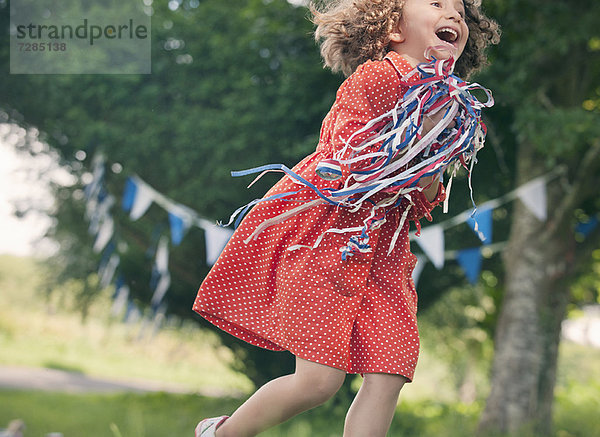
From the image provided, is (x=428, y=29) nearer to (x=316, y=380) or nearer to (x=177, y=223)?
(x=316, y=380)

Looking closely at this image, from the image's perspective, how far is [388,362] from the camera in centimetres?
171

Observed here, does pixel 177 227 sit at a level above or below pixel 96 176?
below

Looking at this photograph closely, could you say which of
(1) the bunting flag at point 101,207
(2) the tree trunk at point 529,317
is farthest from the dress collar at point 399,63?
(1) the bunting flag at point 101,207

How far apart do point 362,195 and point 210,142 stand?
402 centimetres

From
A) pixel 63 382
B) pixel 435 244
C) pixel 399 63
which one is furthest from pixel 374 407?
pixel 63 382

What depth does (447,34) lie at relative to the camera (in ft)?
6.33

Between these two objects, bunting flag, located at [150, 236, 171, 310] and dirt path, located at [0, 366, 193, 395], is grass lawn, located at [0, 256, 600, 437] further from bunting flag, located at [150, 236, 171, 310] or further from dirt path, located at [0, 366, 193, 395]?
dirt path, located at [0, 366, 193, 395]

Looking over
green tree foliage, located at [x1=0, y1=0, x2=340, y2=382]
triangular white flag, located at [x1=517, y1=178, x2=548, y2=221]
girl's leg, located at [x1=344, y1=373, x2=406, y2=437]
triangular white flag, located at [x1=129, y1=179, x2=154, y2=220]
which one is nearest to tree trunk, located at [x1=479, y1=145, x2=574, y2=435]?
triangular white flag, located at [x1=517, y1=178, x2=548, y2=221]

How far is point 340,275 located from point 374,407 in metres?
0.34

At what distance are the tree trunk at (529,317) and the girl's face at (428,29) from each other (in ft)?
12.7

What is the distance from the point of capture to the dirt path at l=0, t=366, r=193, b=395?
34.9 feet

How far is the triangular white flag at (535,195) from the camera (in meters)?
5.09

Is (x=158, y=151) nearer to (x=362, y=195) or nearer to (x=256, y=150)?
(x=256, y=150)

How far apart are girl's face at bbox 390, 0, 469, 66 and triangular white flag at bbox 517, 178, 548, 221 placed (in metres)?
3.40
